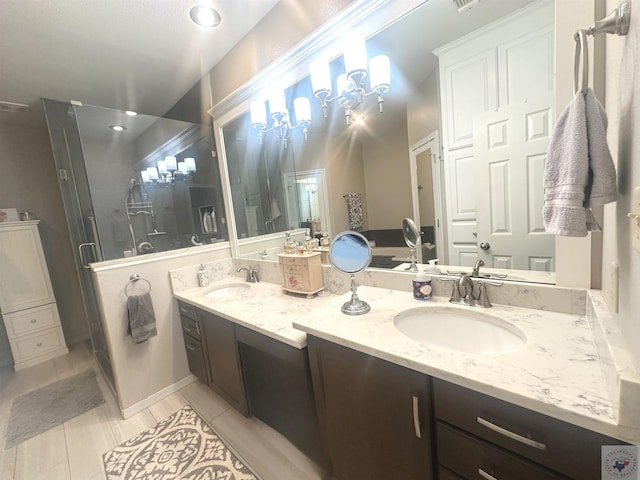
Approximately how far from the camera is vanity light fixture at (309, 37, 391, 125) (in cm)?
132

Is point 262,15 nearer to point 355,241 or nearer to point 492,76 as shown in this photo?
point 492,76

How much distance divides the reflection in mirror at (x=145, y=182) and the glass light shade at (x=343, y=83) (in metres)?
1.45

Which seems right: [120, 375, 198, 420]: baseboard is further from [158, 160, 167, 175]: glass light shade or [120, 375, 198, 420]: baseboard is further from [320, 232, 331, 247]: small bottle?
[158, 160, 167, 175]: glass light shade

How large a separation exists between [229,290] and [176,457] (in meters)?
1.10

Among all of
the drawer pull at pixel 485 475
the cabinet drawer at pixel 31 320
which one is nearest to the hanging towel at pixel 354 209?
the drawer pull at pixel 485 475

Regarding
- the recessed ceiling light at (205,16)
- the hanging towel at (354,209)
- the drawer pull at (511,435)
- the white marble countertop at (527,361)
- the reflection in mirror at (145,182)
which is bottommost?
the drawer pull at (511,435)

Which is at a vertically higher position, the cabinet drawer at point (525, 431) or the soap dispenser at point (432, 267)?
the soap dispenser at point (432, 267)

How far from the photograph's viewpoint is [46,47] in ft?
5.87

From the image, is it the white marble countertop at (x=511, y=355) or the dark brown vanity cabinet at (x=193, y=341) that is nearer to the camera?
the white marble countertop at (x=511, y=355)

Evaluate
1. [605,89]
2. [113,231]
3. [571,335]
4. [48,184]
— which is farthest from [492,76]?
[48,184]

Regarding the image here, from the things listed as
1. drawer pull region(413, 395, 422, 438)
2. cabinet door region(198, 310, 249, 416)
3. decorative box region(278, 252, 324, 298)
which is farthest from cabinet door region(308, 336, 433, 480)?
cabinet door region(198, 310, 249, 416)

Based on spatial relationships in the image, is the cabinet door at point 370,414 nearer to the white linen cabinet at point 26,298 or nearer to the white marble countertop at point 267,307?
the white marble countertop at point 267,307

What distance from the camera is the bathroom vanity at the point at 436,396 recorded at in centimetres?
60

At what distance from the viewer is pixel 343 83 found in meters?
1.48
